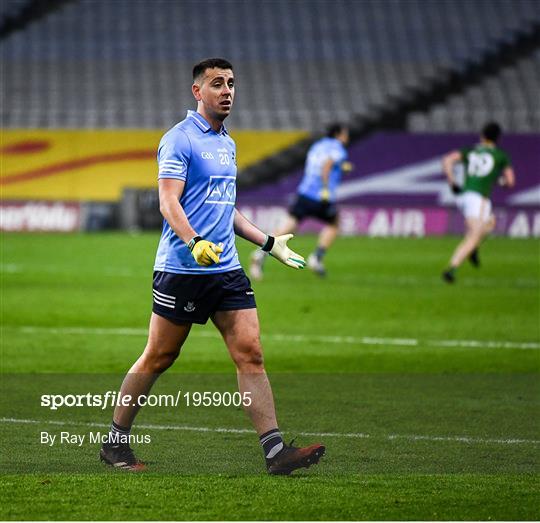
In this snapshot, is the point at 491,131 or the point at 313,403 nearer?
the point at 313,403

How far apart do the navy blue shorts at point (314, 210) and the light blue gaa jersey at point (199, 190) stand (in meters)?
15.3

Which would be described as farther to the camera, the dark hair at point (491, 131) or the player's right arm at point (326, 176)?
the player's right arm at point (326, 176)

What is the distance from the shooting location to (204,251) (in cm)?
702

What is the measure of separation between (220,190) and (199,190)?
130 millimetres

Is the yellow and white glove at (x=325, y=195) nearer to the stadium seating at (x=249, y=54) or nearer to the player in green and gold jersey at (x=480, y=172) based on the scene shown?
the player in green and gold jersey at (x=480, y=172)

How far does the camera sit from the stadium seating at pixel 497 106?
120 ft

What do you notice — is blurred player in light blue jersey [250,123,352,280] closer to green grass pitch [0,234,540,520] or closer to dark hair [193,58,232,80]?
green grass pitch [0,234,540,520]

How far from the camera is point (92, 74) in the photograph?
140 ft

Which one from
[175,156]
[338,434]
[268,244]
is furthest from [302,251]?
[175,156]

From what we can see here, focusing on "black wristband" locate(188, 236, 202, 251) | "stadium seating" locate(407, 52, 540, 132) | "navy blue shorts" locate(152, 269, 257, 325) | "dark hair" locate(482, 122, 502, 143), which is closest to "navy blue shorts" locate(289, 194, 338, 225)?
"dark hair" locate(482, 122, 502, 143)

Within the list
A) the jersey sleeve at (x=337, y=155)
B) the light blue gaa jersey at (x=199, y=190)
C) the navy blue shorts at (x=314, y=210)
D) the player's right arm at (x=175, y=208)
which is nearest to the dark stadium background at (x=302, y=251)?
the navy blue shorts at (x=314, y=210)

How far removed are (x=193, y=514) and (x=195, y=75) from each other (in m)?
2.51

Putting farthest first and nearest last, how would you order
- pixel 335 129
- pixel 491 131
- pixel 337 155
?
pixel 337 155, pixel 335 129, pixel 491 131

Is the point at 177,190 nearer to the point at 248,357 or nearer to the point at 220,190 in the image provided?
the point at 220,190
